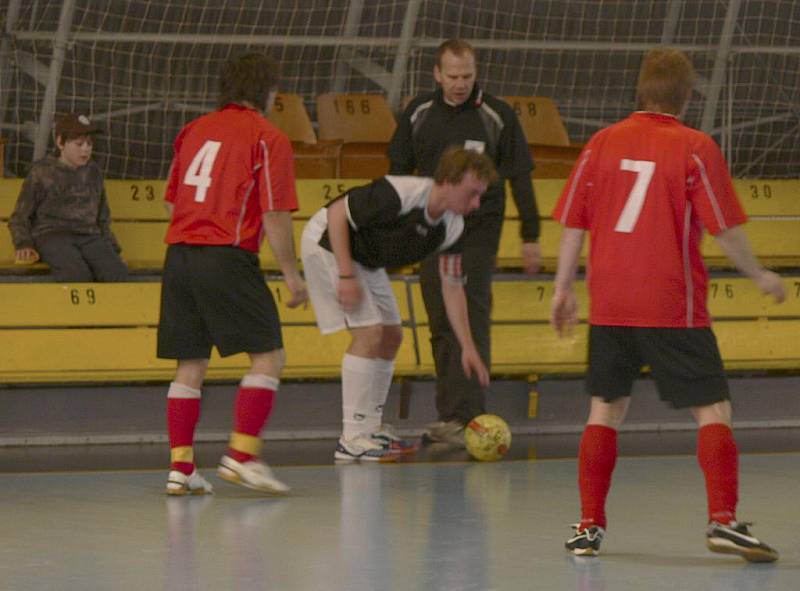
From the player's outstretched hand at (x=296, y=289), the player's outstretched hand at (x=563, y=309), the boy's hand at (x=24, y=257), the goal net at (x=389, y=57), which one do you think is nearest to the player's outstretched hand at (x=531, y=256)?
the player's outstretched hand at (x=296, y=289)

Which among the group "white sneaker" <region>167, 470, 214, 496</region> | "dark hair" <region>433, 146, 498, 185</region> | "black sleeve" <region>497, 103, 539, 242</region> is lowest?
"white sneaker" <region>167, 470, 214, 496</region>

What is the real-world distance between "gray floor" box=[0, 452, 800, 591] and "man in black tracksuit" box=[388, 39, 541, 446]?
0.77 metres

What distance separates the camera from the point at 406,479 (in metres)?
7.14

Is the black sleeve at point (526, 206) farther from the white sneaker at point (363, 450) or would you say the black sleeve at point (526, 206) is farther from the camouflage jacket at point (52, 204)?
the camouflage jacket at point (52, 204)

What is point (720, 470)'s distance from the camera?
5133mm

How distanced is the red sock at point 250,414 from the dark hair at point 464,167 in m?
1.14

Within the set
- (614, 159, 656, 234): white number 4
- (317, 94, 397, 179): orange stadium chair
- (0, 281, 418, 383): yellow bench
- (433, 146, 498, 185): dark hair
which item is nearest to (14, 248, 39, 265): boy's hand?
(0, 281, 418, 383): yellow bench

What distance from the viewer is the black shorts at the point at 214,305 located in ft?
21.3

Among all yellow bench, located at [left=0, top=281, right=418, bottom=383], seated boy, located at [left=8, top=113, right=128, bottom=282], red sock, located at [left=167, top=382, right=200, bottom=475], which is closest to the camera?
red sock, located at [left=167, top=382, right=200, bottom=475]

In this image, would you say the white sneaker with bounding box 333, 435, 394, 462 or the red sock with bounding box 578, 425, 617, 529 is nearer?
the red sock with bounding box 578, 425, 617, 529

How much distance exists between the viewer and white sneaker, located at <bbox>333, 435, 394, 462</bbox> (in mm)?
7789

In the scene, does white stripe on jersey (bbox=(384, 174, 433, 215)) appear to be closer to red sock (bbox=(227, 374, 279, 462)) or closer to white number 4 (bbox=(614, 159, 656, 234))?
red sock (bbox=(227, 374, 279, 462))

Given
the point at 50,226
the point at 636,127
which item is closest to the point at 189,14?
the point at 50,226

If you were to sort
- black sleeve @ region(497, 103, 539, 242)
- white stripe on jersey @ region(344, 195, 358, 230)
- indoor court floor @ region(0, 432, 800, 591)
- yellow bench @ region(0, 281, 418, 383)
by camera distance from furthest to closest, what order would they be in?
yellow bench @ region(0, 281, 418, 383) < black sleeve @ region(497, 103, 539, 242) < white stripe on jersey @ region(344, 195, 358, 230) < indoor court floor @ region(0, 432, 800, 591)
